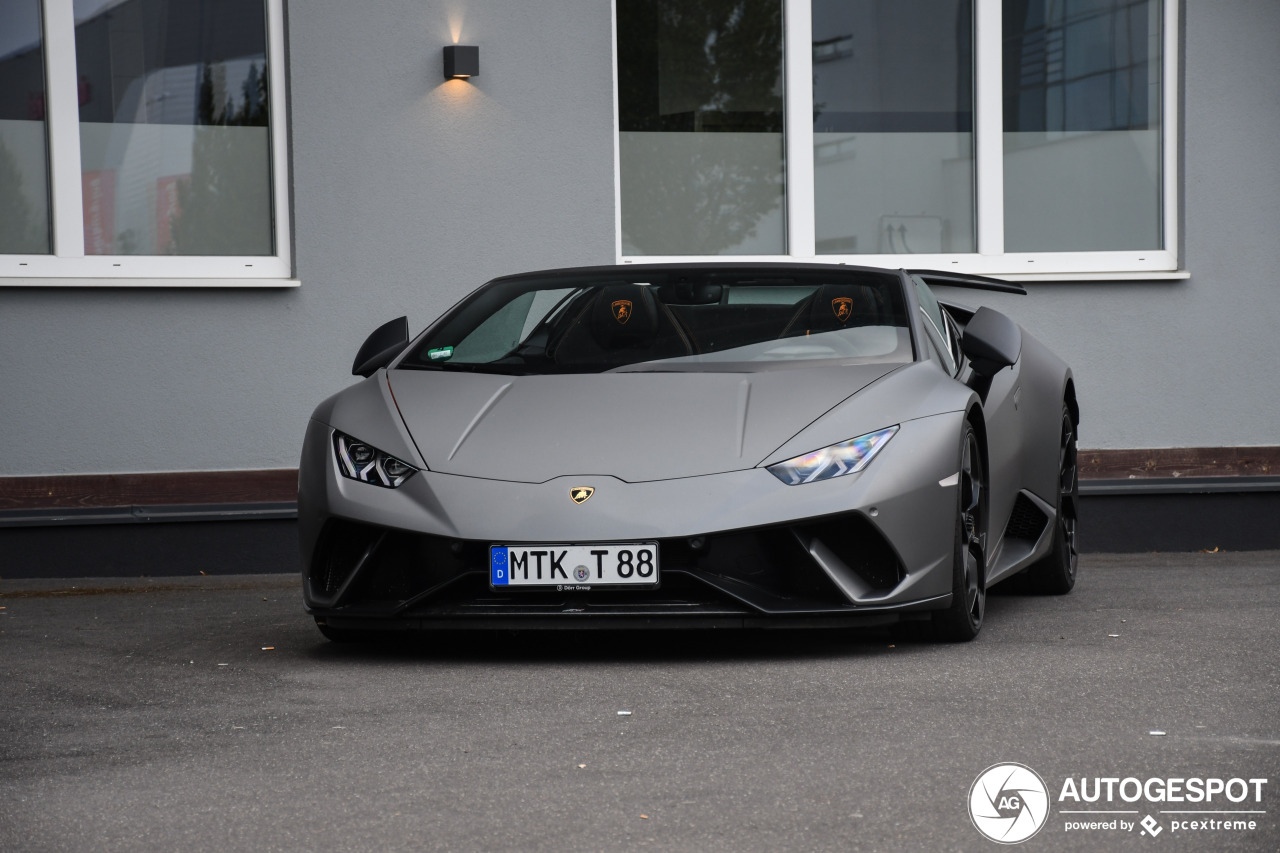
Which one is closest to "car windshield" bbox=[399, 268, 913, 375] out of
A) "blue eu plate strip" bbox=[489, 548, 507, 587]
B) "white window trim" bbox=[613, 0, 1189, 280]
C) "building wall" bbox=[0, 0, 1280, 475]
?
"blue eu plate strip" bbox=[489, 548, 507, 587]

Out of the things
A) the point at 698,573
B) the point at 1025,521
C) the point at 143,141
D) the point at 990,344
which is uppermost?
the point at 143,141

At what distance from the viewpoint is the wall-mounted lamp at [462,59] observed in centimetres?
812

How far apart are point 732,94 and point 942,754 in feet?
20.0

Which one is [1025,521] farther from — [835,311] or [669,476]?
[669,476]

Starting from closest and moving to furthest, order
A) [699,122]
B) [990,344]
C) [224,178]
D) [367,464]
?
[367,464]
[990,344]
[224,178]
[699,122]

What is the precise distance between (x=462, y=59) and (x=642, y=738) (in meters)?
5.42

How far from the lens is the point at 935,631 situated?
466cm

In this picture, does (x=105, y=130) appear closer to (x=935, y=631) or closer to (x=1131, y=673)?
(x=935, y=631)

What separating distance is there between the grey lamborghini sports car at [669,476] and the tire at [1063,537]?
1.00 metres

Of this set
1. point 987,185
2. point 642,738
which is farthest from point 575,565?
Result: point 987,185

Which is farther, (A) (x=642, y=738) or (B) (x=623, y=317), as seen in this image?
(B) (x=623, y=317)

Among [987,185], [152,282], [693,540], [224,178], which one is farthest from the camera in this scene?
[987,185]

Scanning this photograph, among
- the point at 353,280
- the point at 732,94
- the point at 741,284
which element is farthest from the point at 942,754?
the point at 732,94

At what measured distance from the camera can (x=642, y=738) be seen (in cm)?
341
